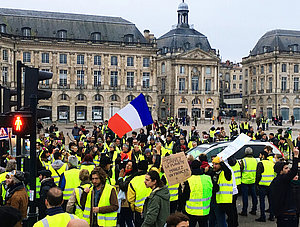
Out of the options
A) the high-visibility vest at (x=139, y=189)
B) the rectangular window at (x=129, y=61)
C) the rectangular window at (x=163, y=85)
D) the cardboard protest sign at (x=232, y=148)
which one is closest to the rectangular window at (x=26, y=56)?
the rectangular window at (x=129, y=61)

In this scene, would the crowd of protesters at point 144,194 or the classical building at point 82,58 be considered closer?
the crowd of protesters at point 144,194

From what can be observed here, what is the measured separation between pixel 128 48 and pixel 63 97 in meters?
12.4

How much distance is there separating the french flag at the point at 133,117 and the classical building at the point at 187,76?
57.7 m

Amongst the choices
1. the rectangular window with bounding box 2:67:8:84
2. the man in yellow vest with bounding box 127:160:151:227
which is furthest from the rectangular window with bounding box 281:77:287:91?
the man in yellow vest with bounding box 127:160:151:227

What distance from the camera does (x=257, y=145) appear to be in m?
15.0

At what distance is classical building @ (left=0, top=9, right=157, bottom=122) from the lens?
59.0m

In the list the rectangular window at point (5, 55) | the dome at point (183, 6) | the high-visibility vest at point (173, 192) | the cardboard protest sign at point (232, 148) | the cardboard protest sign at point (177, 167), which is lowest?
the high-visibility vest at point (173, 192)

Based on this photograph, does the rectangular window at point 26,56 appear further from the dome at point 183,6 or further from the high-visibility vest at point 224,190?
the high-visibility vest at point 224,190

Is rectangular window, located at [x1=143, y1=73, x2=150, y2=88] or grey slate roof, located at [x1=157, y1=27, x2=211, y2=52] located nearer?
rectangular window, located at [x1=143, y1=73, x2=150, y2=88]

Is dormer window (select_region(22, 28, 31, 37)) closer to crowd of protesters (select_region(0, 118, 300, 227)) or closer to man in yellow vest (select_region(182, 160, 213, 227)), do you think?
crowd of protesters (select_region(0, 118, 300, 227))

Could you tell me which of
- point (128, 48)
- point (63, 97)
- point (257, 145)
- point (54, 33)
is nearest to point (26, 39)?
point (54, 33)

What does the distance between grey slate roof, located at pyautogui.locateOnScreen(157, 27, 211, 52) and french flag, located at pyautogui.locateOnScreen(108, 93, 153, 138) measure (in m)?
60.3

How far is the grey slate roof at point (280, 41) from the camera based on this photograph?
7562 cm

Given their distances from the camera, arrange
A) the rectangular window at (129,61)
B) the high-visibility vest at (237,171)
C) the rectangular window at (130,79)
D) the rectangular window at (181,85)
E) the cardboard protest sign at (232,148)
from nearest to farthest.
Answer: the cardboard protest sign at (232,148) < the high-visibility vest at (237,171) < the rectangular window at (129,61) < the rectangular window at (130,79) < the rectangular window at (181,85)
